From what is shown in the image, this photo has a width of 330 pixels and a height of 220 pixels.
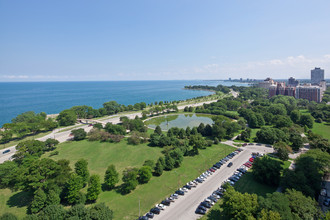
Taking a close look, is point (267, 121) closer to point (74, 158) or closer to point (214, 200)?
point (214, 200)

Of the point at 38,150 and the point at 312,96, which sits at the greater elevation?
the point at 312,96

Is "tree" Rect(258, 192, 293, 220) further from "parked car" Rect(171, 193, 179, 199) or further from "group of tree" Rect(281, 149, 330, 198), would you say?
"parked car" Rect(171, 193, 179, 199)

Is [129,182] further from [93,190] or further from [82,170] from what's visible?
[82,170]

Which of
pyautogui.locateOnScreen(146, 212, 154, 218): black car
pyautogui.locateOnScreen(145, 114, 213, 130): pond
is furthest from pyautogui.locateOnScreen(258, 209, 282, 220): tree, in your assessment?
pyautogui.locateOnScreen(145, 114, 213, 130): pond

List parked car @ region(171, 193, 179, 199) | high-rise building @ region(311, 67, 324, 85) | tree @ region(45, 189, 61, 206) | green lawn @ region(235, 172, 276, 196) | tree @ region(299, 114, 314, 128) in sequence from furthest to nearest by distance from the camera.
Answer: high-rise building @ region(311, 67, 324, 85) → tree @ region(299, 114, 314, 128) → green lawn @ region(235, 172, 276, 196) → parked car @ region(171, 193, 179, 199) → tree @ region(45, 189, 61, 206)

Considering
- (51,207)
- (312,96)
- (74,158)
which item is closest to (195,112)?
(74,158)

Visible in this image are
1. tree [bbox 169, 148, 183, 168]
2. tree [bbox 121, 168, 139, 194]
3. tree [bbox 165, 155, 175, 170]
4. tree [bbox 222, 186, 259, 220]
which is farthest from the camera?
tree [bbox 169, 148, 183, 168]
